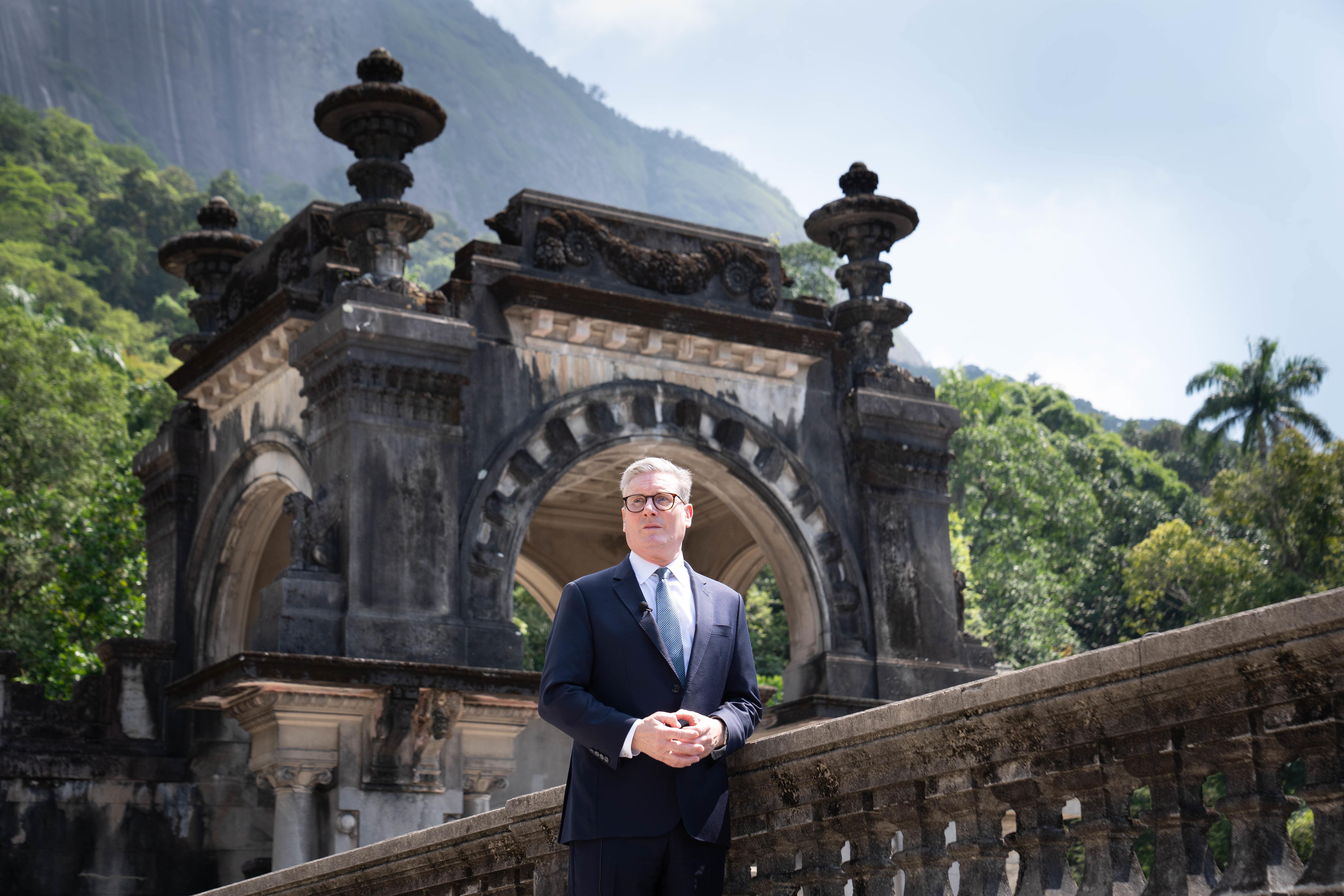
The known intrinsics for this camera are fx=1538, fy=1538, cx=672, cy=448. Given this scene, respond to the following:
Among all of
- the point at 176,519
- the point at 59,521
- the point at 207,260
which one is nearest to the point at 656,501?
the point at 176,519

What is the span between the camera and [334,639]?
13.1 meters

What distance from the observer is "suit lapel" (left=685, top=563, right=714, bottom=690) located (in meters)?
5.52

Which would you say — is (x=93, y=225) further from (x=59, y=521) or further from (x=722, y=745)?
(x=722, y=745)

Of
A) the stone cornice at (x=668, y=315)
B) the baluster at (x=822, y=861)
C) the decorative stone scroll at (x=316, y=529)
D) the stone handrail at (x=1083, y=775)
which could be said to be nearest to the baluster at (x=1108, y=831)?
the stone handrail at (x=1083, y=775)

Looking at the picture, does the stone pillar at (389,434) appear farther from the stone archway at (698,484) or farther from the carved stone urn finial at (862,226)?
the carved stone urn finial at (862,226)

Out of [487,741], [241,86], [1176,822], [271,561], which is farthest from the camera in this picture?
[241,86]

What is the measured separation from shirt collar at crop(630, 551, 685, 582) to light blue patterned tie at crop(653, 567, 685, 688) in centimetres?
2

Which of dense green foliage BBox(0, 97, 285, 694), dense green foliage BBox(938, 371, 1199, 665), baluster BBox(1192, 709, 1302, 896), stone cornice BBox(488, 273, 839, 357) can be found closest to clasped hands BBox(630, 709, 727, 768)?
baluster BBox(1192, 709, 1302, 896)

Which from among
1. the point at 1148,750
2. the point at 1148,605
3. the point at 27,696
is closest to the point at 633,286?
the point at 27,696

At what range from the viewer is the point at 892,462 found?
16.5m

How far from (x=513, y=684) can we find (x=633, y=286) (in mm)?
4398

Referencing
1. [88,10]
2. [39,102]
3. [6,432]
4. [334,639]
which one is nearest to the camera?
[334,639]

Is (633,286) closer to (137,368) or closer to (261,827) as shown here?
(261,827)

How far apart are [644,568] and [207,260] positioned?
45.3 feet
